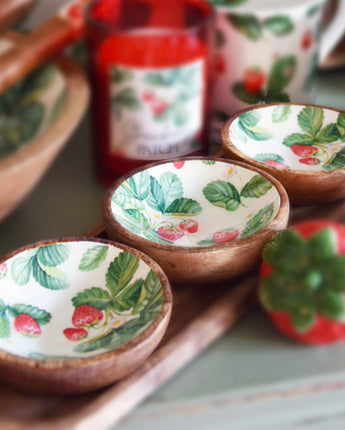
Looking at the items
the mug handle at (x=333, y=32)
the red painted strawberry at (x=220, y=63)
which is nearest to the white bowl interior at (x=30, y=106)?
the red painted strawberry at (x=220, y=63)

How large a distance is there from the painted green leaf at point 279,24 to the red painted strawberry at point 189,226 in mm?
184

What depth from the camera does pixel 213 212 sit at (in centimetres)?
44

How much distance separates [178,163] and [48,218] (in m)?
0.14

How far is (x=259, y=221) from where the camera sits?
40 cm

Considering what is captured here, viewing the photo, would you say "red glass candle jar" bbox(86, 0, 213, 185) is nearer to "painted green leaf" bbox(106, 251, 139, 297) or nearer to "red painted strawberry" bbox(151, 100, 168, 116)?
"red painted strawberry" bbox(151, 100, 168, 116)

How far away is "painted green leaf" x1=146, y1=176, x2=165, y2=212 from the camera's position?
43 centimetres

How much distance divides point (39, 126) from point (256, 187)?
214 millimetres

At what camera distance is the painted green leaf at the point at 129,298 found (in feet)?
1.16

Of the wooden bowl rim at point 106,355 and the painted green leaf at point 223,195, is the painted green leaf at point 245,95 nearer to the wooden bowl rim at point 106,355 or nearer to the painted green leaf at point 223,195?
the painted green leaf at point 223,195

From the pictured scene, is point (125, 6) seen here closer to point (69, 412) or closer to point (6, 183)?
point (6, 183)

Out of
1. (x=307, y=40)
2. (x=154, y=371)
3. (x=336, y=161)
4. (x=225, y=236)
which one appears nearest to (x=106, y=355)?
(x=154, y=371)

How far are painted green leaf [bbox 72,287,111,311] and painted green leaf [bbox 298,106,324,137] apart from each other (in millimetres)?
211

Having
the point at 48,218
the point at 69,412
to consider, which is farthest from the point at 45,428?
the point at 48,218

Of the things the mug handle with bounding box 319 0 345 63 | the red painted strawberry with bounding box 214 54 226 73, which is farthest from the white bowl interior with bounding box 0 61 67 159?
the mug handle with bounding box 319 0 345 63
